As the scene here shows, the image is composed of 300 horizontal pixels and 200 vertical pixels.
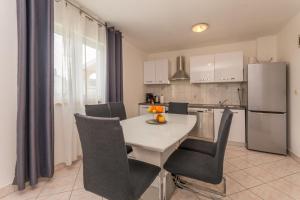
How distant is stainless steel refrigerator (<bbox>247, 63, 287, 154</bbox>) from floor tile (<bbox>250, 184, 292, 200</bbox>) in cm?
132

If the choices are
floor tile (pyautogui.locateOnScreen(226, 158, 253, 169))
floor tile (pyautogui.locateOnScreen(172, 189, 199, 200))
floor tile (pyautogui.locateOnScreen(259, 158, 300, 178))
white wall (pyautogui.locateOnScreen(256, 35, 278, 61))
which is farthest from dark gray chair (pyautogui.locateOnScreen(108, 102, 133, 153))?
white wall (pyautogui.locateOnScreen(256, 35, 278, 61))

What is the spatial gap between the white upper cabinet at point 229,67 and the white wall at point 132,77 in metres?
2.01

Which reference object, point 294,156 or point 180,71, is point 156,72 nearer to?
point 180,71

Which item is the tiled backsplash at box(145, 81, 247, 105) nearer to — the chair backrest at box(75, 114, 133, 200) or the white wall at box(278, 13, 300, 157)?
the white wall at box(278, 13, 300, 157)

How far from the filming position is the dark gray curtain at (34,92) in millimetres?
1606

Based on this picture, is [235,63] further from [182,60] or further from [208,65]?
[182,60]

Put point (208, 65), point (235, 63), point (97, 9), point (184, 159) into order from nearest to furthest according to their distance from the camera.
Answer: point (184, 159) → point (97, 9) → point (235, 63) → point (208, 65)

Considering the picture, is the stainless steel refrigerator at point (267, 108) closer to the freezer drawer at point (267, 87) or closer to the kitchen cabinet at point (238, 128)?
the freezer drawer at point (267, 87)

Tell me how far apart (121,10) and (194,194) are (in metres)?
2.67

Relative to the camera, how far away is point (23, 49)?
161 cm

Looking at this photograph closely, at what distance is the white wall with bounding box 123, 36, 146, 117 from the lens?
12.4 feet

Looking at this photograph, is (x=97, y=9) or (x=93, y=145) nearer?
(x=93, y=145)

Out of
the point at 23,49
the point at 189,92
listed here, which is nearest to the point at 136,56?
the point at 189,92

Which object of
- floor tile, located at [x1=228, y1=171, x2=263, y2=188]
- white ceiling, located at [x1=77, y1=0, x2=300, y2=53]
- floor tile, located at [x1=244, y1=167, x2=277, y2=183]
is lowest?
floor tile, located at [x1=228, y1=171, x2=263, y2=188]
